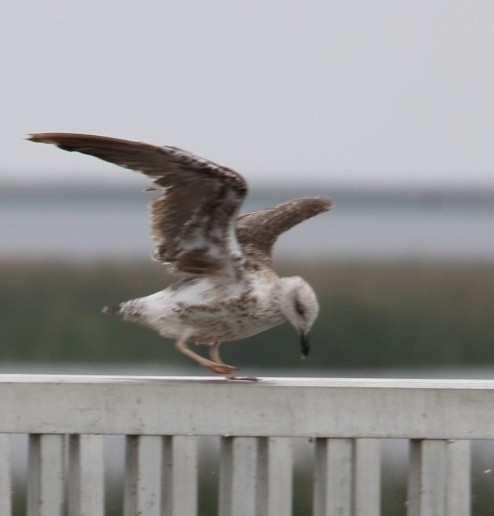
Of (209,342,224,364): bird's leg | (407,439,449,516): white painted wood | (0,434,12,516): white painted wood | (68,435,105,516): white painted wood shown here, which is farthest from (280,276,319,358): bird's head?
(0,434,12,516): white painted wood

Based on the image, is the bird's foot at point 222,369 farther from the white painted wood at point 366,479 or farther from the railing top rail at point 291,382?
the white painted wood at point 366,479

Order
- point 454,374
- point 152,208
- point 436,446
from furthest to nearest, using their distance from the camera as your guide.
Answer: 1. point 454,374
2. point 152,208
3. point 436,446

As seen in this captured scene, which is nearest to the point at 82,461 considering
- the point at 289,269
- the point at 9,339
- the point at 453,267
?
the point at 9,339

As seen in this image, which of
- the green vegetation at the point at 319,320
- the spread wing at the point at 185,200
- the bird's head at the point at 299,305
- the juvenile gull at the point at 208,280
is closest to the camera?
the spread wing at the point at 185,200

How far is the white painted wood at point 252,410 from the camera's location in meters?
5.41

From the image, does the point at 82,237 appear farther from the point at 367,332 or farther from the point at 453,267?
the point at 367,332

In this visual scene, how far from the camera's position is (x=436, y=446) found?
214 inches

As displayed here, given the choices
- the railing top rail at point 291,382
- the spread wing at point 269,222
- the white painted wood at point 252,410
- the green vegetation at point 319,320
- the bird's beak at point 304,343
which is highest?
the spread wing at point 269,222

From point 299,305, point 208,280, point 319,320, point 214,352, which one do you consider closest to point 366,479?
point 299,305

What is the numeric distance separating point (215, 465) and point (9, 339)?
11.7 m

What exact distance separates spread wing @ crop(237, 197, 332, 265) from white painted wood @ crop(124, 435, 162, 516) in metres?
1.41

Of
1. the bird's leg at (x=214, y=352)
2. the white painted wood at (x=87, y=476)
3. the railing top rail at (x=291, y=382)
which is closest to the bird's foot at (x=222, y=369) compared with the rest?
the bird's leg at (x=214, y=352)

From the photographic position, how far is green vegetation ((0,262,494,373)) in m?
17.7

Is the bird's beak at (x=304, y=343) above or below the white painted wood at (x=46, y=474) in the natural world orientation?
above
